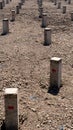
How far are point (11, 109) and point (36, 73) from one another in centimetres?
395

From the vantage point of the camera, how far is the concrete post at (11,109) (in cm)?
638

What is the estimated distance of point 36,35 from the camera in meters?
16.4

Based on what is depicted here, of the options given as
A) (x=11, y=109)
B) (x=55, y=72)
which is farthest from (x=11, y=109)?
(x=55, y=72)

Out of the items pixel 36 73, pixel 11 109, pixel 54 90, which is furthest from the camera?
pixel 36 73

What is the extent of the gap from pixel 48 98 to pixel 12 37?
26.2 ft

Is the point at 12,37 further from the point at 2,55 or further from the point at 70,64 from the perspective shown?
the point at 70,64

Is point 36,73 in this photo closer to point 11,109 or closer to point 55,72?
point 55,72

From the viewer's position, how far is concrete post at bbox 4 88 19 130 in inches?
251

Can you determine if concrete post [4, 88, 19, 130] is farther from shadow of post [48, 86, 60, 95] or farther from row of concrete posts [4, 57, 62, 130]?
shadow of post [48, 86, 60, 95]

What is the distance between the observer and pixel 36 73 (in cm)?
1033

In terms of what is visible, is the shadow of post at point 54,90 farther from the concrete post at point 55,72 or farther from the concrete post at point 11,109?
the concrete post at point 11,109

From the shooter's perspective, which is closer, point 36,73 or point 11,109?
point 11,109

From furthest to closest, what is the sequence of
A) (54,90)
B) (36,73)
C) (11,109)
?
(36,73) → (54,90) → (11,109)

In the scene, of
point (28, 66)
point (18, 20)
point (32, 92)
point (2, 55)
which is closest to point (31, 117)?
point (32, 92)
